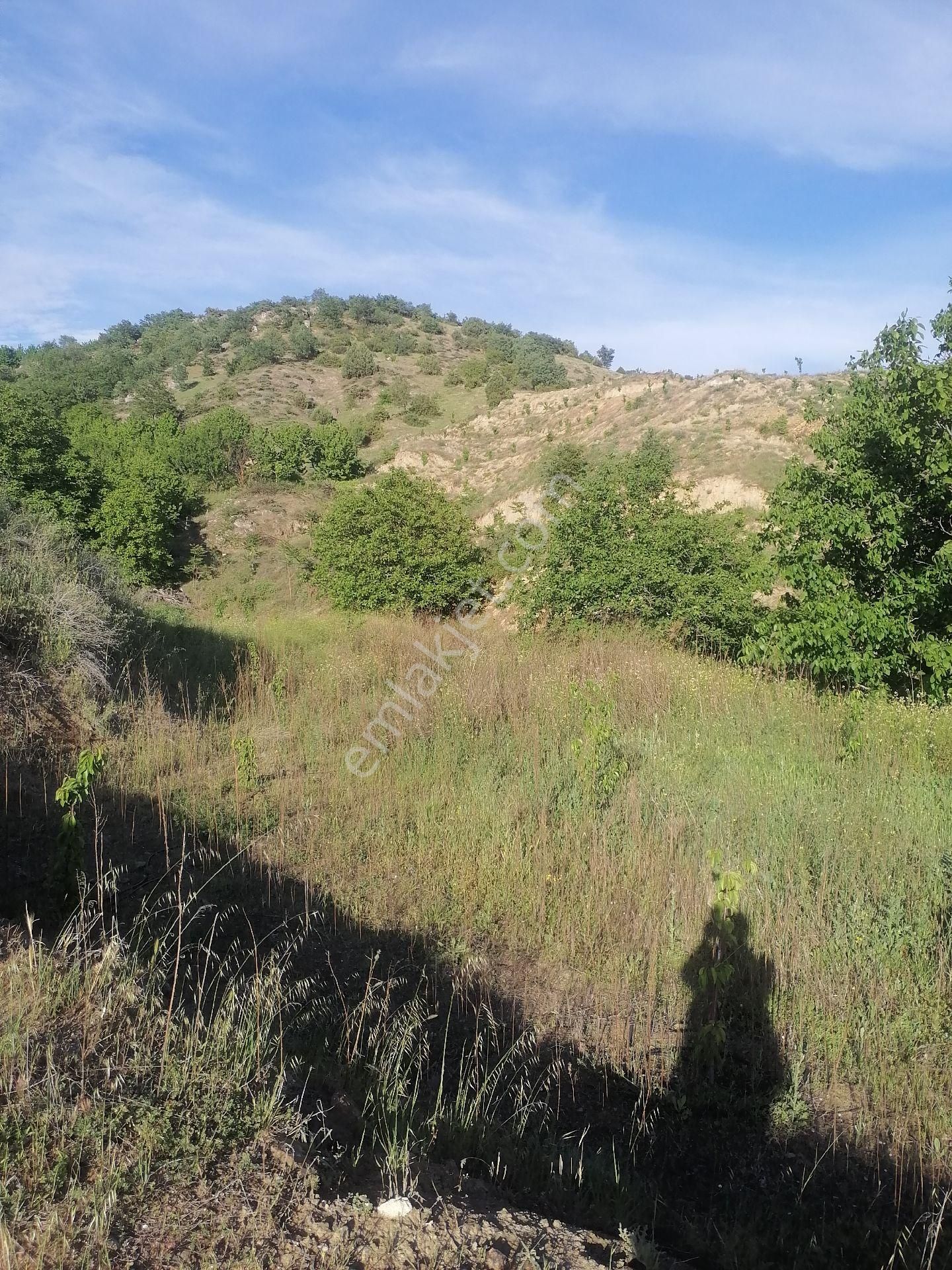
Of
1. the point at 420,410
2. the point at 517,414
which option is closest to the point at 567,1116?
the point at 517,414

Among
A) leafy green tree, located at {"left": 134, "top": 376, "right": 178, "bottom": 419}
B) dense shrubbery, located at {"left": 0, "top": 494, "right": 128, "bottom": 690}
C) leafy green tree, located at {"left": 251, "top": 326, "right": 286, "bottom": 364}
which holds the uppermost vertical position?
leafy green tree, located at {"left": 251, "top": 326, "right": 286, "bottom": 364}

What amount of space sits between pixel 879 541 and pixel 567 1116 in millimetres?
6472

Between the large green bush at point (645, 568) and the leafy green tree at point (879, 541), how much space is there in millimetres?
1469

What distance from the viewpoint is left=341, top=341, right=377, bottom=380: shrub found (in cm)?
4462

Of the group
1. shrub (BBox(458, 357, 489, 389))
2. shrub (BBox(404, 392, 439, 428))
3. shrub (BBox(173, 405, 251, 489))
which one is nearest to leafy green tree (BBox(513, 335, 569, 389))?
shrub (BBox(458, 357, 489, 389))

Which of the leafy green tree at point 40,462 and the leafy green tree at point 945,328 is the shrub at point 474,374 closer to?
the leafy green tree at point 40,462

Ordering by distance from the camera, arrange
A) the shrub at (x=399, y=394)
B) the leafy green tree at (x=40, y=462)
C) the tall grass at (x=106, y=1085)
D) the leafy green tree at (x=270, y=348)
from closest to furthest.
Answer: the tall grass at (x=106, y=1085)
the leafy green tree at (x=40, y=462)
the shrub at (x=399, y=394)
the leafy green tree at (x=270, y=348)

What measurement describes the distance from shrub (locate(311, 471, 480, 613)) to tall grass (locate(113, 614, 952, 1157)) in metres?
7.29

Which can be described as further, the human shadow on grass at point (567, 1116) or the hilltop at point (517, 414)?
the hilltop at point (517, 414)

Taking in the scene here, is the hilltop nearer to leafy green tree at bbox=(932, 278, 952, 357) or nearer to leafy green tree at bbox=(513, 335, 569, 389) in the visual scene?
leafy green tree at bbox=(513, 335, 569, 389)

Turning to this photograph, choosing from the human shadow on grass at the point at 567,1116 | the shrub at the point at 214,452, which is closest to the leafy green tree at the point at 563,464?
the shrub at the point at 214,452

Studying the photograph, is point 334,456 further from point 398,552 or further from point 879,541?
point 879,541

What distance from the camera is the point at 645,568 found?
10.9 meters

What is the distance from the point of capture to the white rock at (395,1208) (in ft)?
6.66
